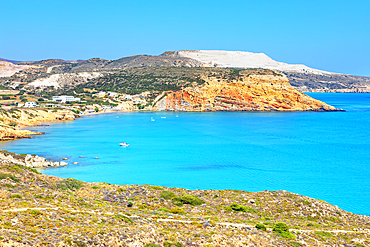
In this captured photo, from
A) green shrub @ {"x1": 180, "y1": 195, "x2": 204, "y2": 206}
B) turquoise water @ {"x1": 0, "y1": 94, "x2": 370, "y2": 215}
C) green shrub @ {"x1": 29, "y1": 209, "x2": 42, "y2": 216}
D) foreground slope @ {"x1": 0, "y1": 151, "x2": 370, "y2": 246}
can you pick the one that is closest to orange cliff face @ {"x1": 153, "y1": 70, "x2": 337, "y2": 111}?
turquoise water @ {"x1": 0, "y1": 94, "x2": 370, "y2": 215}

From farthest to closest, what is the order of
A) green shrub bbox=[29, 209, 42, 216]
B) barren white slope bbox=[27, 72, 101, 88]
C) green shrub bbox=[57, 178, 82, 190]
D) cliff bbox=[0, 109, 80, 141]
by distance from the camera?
barren white slope bbox=[27, 72, 101, 88], cliff bbox=[0, 109, 80, 141], green shrub bbox=[57, 178, 82, 190], green shrub bbox=[29, 209, 42, 216]

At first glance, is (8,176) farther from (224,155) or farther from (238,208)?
(224,155)

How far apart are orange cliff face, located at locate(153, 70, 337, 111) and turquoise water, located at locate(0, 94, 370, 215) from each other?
110 ft

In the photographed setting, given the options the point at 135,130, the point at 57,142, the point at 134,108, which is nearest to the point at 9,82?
the point at 134,108

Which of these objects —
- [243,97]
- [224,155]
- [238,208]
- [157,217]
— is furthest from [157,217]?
[243,97]

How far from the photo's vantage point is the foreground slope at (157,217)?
14391mm

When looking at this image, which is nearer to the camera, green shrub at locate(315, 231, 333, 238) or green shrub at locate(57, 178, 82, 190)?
green shrub at locate(315, 231, 333, 238)

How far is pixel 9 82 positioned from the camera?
16838 centimetres

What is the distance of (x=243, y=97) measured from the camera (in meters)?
128

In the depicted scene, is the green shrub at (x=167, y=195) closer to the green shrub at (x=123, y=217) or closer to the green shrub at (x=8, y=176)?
the green shrub at (x=123, y=217)

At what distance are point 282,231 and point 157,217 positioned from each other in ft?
22.4

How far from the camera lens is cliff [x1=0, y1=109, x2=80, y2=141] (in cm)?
6574

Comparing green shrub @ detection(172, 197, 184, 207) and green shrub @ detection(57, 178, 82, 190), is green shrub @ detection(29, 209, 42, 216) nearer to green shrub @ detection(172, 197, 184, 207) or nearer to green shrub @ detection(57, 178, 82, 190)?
green shrub @ detection(57, 178, 82, 190)

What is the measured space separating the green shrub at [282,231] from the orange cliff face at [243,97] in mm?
110366
